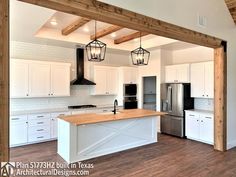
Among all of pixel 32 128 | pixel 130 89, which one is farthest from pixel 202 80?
pixel 32 128

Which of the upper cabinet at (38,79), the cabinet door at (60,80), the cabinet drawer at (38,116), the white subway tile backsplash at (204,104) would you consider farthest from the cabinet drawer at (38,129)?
the white subway tile backsplash at (204,104)

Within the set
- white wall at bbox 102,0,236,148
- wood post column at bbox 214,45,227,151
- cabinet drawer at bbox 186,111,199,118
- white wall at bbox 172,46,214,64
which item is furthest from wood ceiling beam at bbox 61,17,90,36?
cabinet drawer at bbox 186,111,199,118

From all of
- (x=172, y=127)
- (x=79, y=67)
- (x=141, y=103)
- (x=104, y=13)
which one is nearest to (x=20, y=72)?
(x=79, y=67)

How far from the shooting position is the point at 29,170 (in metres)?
3.56

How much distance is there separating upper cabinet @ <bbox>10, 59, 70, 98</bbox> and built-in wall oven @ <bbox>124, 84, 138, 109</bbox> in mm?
2137

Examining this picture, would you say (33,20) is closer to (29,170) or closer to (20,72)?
(20,72)

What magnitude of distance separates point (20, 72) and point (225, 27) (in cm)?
552

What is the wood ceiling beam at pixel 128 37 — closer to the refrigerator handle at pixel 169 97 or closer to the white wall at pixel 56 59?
the white wall at pixel 56 59

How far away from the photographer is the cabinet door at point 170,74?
622cm

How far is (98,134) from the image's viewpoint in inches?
170

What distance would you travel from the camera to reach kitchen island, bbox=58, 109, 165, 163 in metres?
3.94

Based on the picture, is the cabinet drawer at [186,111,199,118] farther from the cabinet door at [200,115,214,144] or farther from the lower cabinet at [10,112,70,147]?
the lower cabinet at [10,112,70,147]

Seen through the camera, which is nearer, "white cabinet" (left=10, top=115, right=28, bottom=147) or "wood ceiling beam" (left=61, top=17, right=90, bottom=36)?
"wood ceiling beam" (left=61, top=17, right=90, bottom=36)

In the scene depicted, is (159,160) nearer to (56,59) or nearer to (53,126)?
(53,126)
